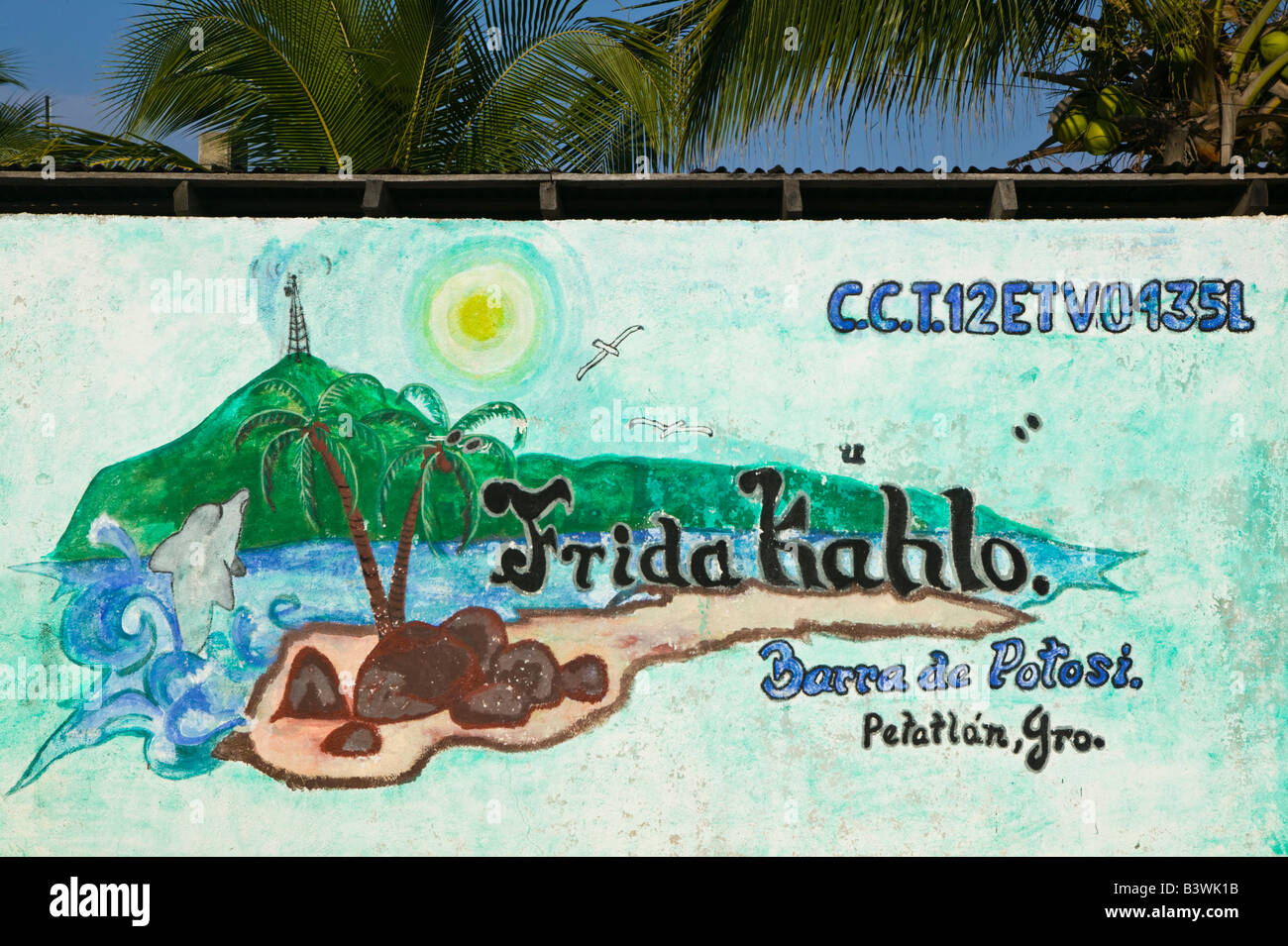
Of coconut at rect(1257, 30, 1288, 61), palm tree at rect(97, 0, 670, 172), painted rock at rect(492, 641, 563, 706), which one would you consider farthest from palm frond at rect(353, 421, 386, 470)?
coconut at rect(1257, 30, 1288, 61)

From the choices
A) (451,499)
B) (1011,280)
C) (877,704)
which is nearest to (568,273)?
(451,499)

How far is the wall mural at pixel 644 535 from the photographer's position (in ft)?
21.6

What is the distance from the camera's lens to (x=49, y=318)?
21.9ft

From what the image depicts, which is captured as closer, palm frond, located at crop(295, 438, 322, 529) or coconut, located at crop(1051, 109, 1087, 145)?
palm frond, located at crop(295, 438, 322, 529)

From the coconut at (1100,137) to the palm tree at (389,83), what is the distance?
12.9 feet

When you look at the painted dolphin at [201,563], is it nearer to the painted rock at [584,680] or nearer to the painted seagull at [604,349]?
the painted rock at [584,680]

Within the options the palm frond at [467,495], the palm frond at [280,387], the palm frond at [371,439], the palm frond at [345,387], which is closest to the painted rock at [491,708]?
the palm frond at [467,495]

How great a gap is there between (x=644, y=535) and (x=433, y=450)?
1280mm

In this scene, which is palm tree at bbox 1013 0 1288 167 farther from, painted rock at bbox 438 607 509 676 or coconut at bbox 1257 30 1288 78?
painted rock at bbox 438 607 509 676

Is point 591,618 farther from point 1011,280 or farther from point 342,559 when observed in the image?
point 1011,280

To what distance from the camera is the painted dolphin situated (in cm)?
659

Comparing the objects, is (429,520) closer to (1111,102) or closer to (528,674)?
(528,674)

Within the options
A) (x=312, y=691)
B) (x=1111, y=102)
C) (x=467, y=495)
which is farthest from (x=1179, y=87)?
(x=312, y=691)

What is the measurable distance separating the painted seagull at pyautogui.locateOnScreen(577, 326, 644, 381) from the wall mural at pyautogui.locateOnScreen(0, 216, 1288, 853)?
A: 2 cm
